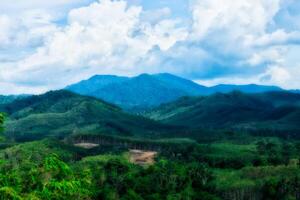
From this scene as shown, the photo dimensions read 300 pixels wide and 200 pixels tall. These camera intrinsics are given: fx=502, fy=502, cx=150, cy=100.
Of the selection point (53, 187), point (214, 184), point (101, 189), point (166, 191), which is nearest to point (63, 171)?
point (53, 187)

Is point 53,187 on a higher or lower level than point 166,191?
higher

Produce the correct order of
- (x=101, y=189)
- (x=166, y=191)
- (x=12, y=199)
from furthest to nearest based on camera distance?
(x=166, y=191)
(x=101, y=189)
(x=12, y=199)

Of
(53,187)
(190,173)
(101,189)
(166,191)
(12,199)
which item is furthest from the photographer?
(190,173)

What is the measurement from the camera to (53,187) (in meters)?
23.2

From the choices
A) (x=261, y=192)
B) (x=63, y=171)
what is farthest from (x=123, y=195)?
(x=63, y=171)

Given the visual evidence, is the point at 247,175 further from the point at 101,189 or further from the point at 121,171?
the point at 101,189

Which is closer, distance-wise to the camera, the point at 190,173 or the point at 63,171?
the point at 63,171

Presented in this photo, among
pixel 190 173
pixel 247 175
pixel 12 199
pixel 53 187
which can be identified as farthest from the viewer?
pixel 247 175

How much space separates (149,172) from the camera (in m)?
164

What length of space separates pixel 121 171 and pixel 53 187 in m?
142

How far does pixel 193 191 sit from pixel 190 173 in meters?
11.2

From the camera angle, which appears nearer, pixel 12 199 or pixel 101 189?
pixel 12 199

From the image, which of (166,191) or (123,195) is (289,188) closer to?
(166,191)

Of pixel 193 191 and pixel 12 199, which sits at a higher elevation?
pixel 12 199
